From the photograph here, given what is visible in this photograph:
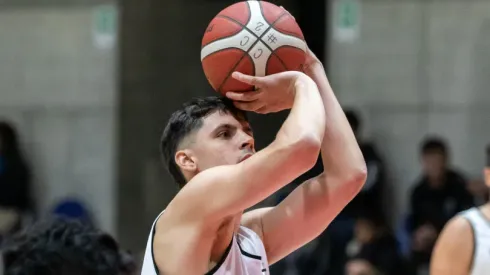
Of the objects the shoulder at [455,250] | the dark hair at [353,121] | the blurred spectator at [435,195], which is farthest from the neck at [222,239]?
the dark hair at [353,121]

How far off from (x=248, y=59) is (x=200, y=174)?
411 millimetres

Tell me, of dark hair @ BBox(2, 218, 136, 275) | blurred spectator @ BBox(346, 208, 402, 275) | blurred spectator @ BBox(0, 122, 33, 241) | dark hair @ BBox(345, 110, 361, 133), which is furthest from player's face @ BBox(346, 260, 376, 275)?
dark hair @ BBox(2, 218, 136, 275)

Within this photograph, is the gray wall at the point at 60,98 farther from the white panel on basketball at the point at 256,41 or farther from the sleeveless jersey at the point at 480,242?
the white panel on basketball at the point at 256,41

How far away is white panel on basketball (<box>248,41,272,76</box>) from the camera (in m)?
3.16

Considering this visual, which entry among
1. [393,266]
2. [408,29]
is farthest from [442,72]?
[393,266]

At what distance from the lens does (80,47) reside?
10141mm

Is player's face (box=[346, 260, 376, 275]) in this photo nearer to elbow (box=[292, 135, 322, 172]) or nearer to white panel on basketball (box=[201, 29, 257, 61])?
white panel on basketball (box=[201, 29, 257, 61])

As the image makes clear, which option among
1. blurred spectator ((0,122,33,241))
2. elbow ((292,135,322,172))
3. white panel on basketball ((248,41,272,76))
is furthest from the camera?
blurred spectator ((0,122,33,241))

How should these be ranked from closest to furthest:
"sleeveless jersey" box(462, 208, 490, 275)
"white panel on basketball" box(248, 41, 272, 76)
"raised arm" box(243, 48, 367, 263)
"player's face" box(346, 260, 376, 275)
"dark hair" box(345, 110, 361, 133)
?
"white panel on basketball" box(248, 41, 272, 76), "raised arm" box(243, 48, 367, 263), "sleeveless jersey" box(462, 208, 490, 275), "player's face" box(346, 260, 376, 275), "dark hair" box(345, 110, 361, 133)

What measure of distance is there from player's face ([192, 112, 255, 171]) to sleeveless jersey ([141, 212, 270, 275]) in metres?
0.26

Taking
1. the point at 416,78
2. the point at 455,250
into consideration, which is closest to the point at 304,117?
the point at 455,250

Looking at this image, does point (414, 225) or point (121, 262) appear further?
point (414, 225)

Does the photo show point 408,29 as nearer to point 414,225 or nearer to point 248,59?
point 414,225

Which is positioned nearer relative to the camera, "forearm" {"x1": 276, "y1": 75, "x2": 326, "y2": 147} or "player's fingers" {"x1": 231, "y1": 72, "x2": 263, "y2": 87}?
"forearm" {"x1": 276, "y1": 75, "x2": 326, "y2": 147}
